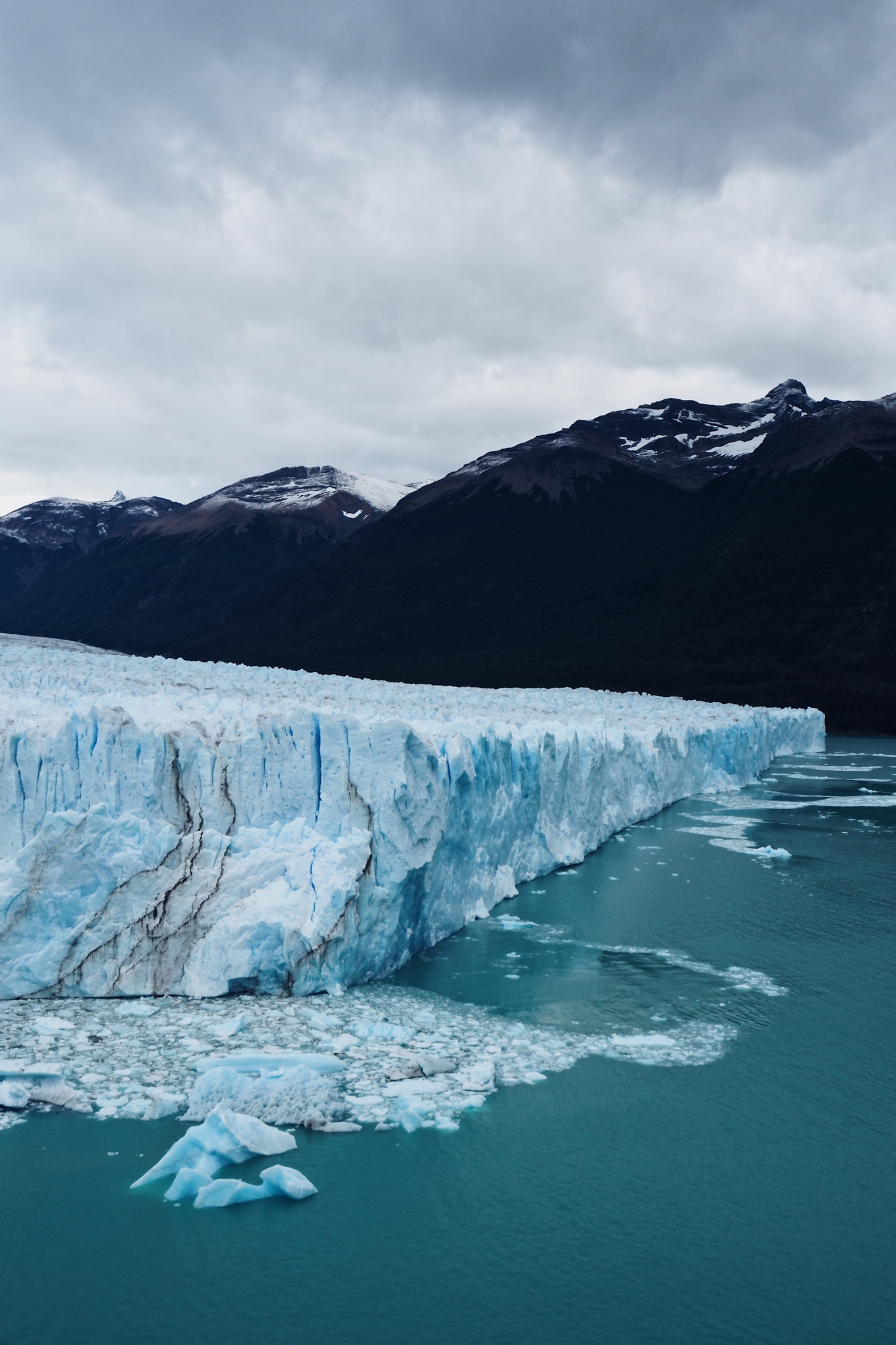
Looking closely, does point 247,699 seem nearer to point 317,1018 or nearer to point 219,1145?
point 317,1018

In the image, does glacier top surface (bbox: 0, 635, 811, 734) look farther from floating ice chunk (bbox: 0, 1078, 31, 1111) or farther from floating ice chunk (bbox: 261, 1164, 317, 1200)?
floating ice chunk (bbox: 261, 1164, 317, 1200)

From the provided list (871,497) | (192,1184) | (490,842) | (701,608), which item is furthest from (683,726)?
(871,497)

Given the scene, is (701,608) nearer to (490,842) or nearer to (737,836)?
(737,836)

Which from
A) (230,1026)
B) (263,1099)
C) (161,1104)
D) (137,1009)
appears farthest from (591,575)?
(161,1104)

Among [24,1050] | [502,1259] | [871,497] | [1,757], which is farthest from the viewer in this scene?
[871,497]

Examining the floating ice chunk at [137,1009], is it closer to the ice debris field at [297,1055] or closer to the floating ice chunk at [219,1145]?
the ice debris field at [297,1055]

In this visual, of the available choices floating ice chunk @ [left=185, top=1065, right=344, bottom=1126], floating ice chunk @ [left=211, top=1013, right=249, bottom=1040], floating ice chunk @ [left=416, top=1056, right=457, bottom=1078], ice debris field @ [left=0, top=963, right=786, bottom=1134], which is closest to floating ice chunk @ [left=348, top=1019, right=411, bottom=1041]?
ice debris field @ [left=0, top=963, right=786, bottom=1134]
